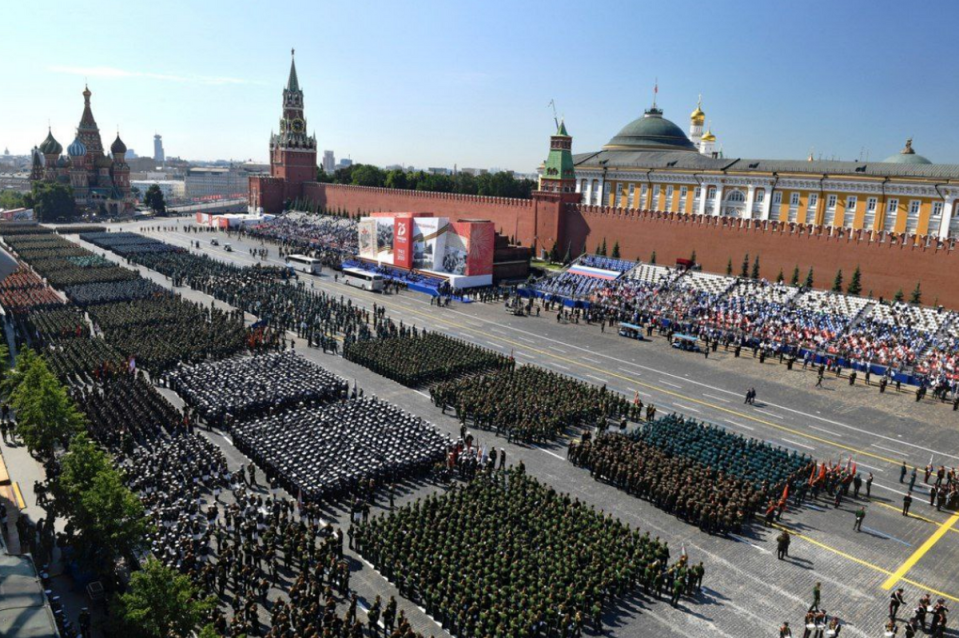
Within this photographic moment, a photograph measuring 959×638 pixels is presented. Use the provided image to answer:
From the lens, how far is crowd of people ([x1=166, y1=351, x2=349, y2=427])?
79.2 feet

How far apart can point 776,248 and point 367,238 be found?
32.4 m

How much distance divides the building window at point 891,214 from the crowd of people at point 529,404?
33.5m

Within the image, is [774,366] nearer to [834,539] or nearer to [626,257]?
[834,539]

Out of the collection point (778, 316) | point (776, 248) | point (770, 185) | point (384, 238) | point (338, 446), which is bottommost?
point (338, 446)

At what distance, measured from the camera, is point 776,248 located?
150 ft

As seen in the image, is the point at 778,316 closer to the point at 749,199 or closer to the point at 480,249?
the point at 749,199

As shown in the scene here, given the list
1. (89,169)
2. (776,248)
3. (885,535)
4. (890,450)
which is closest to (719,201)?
(776,248)

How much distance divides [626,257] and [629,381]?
25243 mm

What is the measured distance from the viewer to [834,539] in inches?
711

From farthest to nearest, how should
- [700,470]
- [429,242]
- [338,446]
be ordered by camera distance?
[429,242], [338,446], [700,470]

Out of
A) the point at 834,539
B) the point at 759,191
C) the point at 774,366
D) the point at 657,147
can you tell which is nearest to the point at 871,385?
the point at 774,366

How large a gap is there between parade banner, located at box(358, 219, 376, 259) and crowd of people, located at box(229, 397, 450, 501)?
33.4 meters

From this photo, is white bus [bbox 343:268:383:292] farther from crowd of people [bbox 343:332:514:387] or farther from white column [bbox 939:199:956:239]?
white column [bbox 939:199:956:239]

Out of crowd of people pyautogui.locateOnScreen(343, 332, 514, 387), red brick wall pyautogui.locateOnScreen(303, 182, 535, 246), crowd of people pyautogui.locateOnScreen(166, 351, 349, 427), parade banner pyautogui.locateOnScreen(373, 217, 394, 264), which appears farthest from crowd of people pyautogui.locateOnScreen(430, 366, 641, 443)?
red brick wall pyautogui.locateOnScreen(303, 182, 535, 246)
